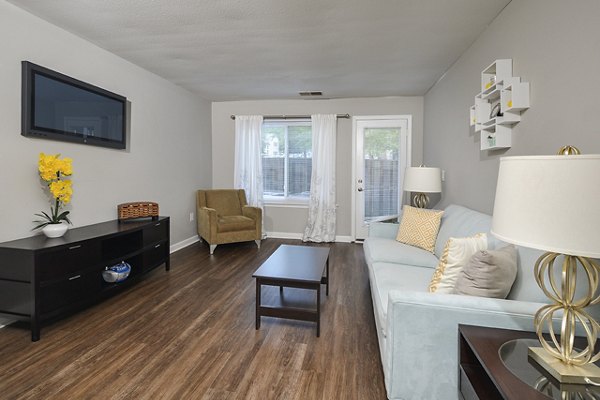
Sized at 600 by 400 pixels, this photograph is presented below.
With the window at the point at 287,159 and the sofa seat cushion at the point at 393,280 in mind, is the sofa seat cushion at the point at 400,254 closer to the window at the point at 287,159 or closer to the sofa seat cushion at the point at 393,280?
the sofa seat cushion at the point at 393,280

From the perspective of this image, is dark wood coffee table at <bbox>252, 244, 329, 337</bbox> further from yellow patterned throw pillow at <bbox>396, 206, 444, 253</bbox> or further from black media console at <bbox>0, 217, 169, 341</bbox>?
black media console at <bbox>0, 217, 169, 341</bbox>

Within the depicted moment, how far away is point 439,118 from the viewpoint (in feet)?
13.3

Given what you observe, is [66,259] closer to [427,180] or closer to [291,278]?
[291,278]

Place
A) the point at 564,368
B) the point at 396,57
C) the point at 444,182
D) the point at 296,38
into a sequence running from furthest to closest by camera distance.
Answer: the point at 444,182, the point at 396,57, the point at 296,38, the point at 564,368

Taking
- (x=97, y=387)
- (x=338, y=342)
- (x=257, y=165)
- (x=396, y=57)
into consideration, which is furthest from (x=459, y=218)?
(x=257, y=165)

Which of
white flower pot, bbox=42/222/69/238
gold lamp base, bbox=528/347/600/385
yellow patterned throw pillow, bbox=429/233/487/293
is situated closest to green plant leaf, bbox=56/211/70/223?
white flower pot, bbox=42/222/69/238

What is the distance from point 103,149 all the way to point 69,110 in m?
0.54

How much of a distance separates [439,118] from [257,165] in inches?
112

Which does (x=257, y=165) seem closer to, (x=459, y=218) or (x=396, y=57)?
(x=396, y=57)

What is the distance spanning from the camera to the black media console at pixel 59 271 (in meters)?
2.15

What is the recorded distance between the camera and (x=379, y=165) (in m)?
5.21

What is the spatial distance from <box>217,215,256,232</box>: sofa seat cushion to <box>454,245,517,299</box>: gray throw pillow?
347 centimetres

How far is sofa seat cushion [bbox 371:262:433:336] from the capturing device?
6.34 ft

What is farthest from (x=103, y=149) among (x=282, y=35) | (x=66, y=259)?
(x=282, y=35)
